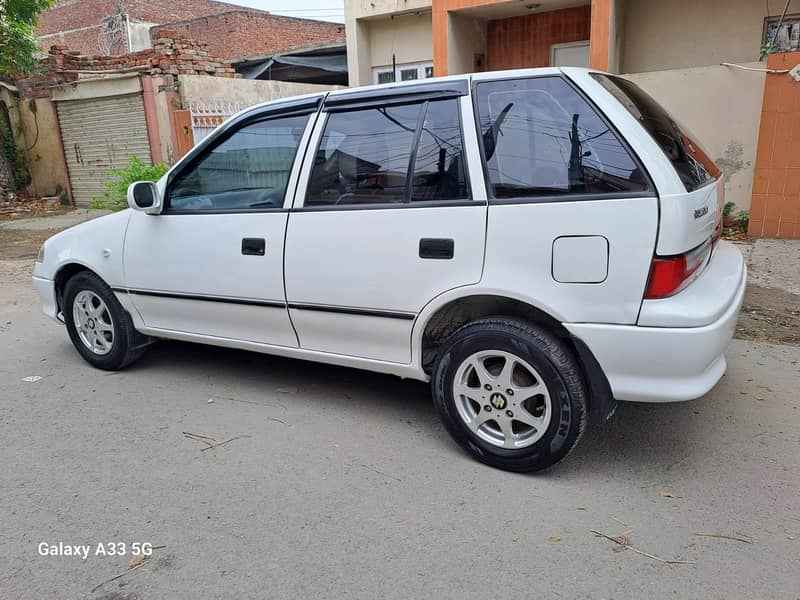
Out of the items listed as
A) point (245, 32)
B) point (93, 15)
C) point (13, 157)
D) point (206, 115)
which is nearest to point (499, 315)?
point (206, 115)

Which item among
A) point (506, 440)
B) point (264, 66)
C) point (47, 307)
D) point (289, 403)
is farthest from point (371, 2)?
point (506, 440)

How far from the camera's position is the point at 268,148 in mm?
3764

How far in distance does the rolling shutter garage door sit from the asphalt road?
9.76 m

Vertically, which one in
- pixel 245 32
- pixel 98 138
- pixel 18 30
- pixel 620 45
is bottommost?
pixel 98 138

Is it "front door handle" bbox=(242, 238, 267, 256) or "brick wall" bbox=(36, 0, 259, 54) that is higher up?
"brick wall" bbox=(36, 0, 259, 54)

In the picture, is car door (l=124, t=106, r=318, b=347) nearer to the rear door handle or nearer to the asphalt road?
the asphalt road

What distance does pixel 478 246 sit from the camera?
2.96m

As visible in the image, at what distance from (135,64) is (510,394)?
12.6 m

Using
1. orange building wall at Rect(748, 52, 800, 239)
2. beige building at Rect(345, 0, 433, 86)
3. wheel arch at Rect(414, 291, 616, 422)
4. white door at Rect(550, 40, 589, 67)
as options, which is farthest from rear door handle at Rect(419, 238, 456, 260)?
beige building at Rect(345, 0, 433, 86)

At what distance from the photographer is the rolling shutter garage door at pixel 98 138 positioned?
41.9ft

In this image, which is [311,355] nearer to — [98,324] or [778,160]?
[98,324]

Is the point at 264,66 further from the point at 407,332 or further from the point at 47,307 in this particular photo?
the point at 407,332

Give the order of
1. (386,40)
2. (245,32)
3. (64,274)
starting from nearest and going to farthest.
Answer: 1. (64,274)
2. (386,40)
3. (245,32)

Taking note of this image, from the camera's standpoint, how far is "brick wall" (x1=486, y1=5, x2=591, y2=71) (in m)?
11.5
